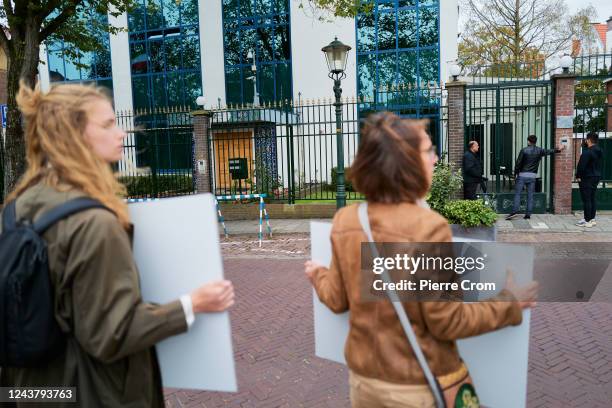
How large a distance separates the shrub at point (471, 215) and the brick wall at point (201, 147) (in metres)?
8.85

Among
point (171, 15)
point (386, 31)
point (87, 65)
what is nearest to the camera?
point (386, 31)

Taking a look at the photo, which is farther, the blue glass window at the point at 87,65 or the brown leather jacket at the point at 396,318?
the blue glass window at the point at 87,65

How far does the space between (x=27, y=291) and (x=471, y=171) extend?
37.6ft

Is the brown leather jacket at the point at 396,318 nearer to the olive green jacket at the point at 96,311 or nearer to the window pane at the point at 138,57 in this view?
the olive green jacket at the point at 96,311

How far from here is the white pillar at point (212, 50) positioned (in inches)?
922

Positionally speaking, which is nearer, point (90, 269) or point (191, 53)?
point (90, 269)

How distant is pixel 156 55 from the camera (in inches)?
971

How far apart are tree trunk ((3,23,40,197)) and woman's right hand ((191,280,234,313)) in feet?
34.2

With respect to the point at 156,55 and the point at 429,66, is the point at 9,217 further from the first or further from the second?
the point at 156,55

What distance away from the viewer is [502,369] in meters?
1.76

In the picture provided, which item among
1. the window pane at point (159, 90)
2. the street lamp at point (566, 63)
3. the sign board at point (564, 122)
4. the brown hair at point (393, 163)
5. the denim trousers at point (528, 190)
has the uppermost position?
the window pane at point (159, 90)

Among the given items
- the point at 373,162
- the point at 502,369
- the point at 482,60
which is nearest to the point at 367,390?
the point at 502,369

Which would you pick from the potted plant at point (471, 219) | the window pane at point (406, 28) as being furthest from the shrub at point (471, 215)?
the window pane at point (406, 28)

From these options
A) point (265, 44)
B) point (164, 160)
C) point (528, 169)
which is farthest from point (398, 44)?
point (164, 160)
